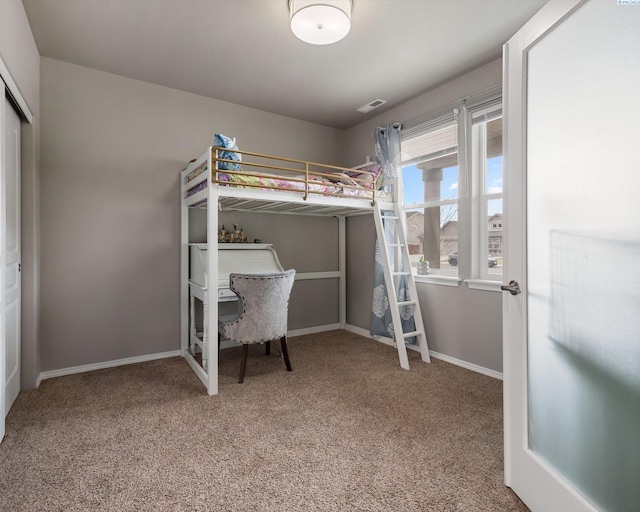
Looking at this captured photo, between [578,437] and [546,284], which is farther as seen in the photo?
[546,284]

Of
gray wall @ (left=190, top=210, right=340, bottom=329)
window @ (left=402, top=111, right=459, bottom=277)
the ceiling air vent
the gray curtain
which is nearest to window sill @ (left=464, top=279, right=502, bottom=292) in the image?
window @ (left=402, top=111, right=459, bottom=277)

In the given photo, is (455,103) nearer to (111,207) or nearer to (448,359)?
(448,359)

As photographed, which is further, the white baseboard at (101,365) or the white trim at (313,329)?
the white trim at (313,329)

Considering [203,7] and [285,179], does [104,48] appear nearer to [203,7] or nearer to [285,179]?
[203,7]

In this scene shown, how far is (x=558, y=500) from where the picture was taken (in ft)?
4.15

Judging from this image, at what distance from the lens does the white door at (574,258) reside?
40.9 inches

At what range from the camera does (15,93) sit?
215 cm

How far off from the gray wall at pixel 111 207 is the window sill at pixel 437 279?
239cm

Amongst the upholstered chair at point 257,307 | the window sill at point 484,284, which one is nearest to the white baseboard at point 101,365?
the upholstered chair at point 257,307

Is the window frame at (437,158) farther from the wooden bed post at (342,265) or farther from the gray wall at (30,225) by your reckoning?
the gray wall at (30,225)

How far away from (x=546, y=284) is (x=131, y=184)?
323 cm

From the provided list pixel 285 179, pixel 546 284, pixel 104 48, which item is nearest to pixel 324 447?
pixel 546 284

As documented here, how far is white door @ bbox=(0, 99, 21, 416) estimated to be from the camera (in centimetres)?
219

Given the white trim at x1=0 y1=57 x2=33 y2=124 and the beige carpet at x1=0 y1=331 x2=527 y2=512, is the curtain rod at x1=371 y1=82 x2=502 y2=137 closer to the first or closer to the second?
the beige carpet at x1=0 y1=331 x2=527 y2=512
